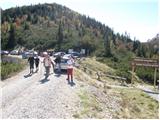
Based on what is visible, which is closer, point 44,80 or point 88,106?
point 88,106

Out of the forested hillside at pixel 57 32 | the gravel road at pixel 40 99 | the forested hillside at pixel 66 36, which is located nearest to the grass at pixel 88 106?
the gravel road at pixel 40 99

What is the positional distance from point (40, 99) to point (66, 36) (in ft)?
350

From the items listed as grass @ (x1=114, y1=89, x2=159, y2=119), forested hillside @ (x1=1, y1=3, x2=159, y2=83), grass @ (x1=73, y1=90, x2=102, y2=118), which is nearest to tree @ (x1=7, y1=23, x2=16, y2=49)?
forested hillside @ (x1=1, y1=3, x2=159, y2=83)

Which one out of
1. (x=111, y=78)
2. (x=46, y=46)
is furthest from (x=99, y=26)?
(x=111, y=78)

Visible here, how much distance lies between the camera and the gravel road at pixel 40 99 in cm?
1811

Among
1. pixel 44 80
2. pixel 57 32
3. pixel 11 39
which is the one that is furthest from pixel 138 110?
pixel 57 32

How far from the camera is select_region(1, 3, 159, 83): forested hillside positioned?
10288 centimetres

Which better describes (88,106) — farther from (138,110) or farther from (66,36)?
(66,36)

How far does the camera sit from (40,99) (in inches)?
822

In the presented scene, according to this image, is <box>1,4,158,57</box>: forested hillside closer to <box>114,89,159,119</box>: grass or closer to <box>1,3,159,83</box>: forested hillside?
<box>1,3,159,83</box>: forested hillside

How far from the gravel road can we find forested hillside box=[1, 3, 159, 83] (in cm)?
4483

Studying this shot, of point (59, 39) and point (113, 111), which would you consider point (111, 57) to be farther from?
point (113, 111)

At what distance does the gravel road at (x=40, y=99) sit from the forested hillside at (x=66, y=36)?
147ft

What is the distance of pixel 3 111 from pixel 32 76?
41.4 feet
